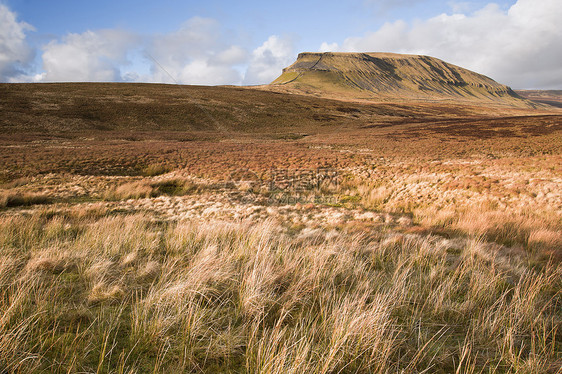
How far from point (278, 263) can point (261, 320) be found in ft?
4.34

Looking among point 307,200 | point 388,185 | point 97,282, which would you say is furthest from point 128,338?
point 388,185

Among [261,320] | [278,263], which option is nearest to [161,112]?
[278,263]

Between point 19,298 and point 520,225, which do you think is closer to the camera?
point 19,298

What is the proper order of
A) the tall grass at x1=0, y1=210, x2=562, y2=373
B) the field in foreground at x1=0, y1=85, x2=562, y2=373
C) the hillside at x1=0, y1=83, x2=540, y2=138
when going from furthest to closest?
the hillside at x1=0, y1=83, x2=540, y2=138 < the field in foreground at x1=0, y1=85, x2=562, y2=373 < the tall grass at x1=0, y1=210, x2=562, y2=373

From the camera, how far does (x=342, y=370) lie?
191 centimetres

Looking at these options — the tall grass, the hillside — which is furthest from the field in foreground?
the hillside

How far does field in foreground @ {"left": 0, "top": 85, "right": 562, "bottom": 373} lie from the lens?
2.02 metres

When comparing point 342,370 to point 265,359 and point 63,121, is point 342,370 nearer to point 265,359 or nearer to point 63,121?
point 265,359

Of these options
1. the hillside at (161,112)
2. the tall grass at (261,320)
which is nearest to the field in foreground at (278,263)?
the tall grass at (261,320)

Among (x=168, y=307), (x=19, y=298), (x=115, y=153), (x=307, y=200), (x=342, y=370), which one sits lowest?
(x=307, y=200)

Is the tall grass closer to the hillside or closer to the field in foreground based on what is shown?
the field in foreground

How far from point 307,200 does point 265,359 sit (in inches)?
425

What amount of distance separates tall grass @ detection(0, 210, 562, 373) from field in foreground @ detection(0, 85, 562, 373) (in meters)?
0.02

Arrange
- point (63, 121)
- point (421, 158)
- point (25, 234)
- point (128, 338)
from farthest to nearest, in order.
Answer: point (63, 121) → point (421, 158) → point (25, 234) → point (128, 338)
